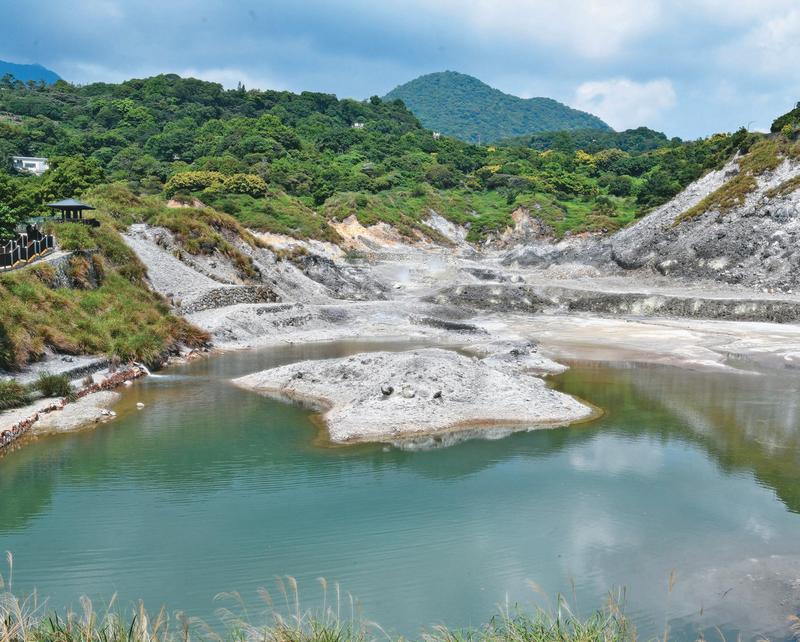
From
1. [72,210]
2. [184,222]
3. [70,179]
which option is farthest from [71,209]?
[70,179]

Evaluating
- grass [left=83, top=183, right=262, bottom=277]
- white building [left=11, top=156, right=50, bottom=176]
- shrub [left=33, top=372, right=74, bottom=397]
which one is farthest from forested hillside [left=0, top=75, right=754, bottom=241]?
shrub [left=33, top=372, right=74, bottom=397]

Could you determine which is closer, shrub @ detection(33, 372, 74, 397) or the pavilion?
shrub @ detection(33, 372, 74, 397)

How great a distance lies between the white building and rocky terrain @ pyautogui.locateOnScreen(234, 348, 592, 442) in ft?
281

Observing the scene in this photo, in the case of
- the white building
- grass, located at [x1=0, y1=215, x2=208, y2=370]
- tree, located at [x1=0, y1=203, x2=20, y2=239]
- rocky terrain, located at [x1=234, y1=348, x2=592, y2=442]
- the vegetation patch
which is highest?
the white building

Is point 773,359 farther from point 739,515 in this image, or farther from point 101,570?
point 101,570

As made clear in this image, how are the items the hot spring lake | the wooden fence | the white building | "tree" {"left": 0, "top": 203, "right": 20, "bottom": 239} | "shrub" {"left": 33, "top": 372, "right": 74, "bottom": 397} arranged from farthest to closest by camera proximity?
the white building, "tree" {"left": 0, "top": 203, "right": 20, "bottom": 239}, the wooden fence, "shrub" {"left": 33, "top": 372, "right": 74, "bottom": 397}, the hot spring lake

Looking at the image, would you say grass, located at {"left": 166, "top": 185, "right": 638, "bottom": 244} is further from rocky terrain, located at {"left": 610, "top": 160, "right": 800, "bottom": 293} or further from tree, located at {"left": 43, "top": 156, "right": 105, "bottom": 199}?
rocky terrain, located at {"left": 610, "top": 160, "right": 800, "bottom": 293}

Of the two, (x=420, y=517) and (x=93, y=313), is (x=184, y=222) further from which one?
(x=420, y=517)

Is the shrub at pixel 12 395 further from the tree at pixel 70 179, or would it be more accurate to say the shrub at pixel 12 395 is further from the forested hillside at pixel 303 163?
the forested hillside at pixel 303 163

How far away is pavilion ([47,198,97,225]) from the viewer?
41875 millimetres

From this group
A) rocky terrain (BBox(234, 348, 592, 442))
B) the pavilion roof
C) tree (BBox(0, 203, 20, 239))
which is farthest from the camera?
the pavilion roof

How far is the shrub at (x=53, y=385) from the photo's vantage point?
82.6 feet

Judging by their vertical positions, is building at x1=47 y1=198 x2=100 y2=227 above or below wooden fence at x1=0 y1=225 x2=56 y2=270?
above

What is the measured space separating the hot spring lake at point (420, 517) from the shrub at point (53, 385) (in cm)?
290
